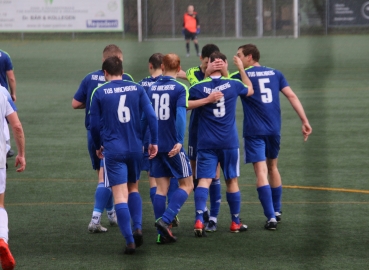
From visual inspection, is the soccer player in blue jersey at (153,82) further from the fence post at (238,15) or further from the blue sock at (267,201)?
the fence post at (238,15)

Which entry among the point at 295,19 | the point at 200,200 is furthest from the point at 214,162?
the point at 295,19

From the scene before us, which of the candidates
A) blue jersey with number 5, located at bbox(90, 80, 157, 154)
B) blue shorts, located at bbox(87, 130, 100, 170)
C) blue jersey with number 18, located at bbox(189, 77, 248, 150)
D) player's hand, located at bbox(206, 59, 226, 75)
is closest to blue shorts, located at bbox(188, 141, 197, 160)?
blue jersey with number 18, located at bbox(189, 77, 248, 150)

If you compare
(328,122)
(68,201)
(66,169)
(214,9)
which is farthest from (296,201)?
(214,9)

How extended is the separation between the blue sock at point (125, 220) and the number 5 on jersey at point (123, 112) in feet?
2.16

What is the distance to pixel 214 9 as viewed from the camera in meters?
24.8

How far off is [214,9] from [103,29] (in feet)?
17.3

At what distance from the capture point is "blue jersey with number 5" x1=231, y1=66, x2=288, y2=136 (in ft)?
22.1

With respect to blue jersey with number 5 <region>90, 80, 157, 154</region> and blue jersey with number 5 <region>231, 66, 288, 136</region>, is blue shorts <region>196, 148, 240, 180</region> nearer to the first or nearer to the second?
blue jersey with number 5 <region>231, 66, 288, 136</region>

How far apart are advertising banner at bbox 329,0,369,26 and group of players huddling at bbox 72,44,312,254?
9406 mm

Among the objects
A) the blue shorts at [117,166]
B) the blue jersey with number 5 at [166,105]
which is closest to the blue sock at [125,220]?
the blue shorts at [117,166]

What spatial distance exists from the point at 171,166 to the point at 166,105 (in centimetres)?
51

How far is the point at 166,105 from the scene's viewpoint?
6.27m

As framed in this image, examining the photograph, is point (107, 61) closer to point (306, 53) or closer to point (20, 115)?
point (20, 115)

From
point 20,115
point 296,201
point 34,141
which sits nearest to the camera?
point 296,201
